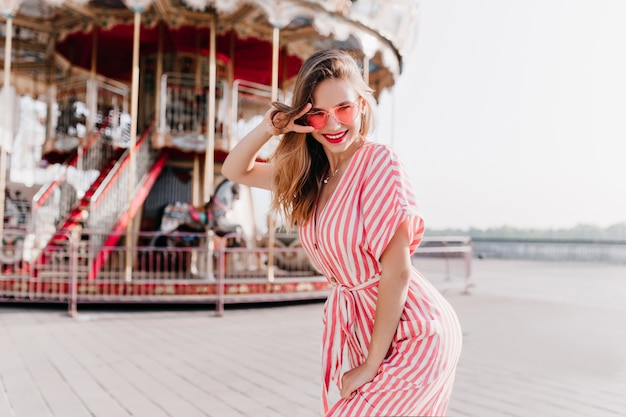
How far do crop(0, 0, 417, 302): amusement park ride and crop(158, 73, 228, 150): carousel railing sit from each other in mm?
32

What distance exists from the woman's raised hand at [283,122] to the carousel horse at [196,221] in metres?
8.54

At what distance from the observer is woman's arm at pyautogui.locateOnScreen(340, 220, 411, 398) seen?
1.44 metres

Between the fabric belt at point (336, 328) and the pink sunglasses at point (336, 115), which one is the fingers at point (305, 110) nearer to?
the pink sunglasses at point (336, 115)

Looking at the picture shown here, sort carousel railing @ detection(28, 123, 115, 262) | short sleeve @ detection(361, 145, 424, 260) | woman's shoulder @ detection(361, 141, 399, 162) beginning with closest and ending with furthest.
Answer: short sleeve @ detection(361, 145, 424, 260) < woman's shoulder @ detection(361, 141, 399, 162) < carousel railing @ detection(28, 123, 115, 262)

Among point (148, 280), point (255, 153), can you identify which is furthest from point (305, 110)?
point (148, 280)

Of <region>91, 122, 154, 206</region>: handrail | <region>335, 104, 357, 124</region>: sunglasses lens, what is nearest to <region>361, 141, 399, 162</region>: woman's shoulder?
<region>335, 104, 357, 124</region>: sunglasses lens

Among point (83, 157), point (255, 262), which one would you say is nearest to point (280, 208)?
point (255, 262)

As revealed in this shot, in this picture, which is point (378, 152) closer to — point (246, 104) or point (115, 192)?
point (115, 192)

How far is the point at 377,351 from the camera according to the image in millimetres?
1471

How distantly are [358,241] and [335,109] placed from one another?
412mm

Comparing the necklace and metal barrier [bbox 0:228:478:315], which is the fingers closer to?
the necklace

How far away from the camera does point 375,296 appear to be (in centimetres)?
155

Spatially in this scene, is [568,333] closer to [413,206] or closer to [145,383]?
[145,383]

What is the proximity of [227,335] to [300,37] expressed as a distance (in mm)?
7882
